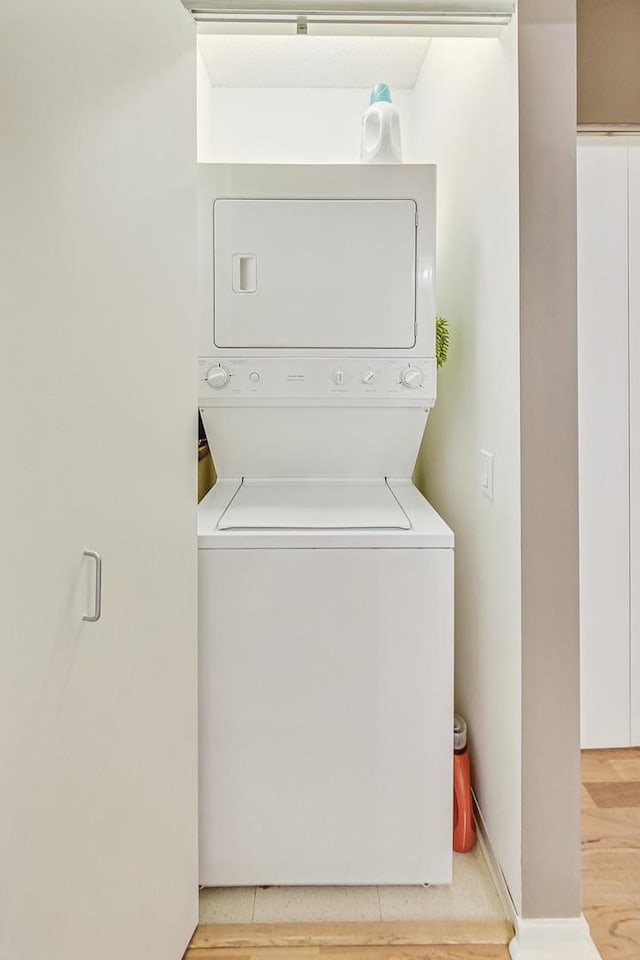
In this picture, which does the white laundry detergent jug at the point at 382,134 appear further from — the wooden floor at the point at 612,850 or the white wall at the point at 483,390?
the wooden floor at the point at 612,850

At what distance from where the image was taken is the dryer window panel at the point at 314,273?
1943mm

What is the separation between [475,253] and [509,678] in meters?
1.17

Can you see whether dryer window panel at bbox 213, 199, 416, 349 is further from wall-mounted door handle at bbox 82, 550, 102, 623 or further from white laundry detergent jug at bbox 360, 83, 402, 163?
wall-mounted door handle at bbox 82, 550, 102, 623

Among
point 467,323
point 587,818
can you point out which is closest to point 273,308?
point 467,323

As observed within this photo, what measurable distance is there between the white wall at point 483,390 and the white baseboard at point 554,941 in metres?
0.07

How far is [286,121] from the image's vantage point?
8.64 ft

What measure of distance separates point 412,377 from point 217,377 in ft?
1.91

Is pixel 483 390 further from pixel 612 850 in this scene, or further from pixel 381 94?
pixel 612 850

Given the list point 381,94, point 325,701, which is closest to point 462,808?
point 325,701

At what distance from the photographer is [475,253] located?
190cm

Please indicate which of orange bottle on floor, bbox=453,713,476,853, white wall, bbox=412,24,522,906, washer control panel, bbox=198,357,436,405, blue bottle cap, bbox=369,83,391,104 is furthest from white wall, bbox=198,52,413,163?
orange bottle on floor, bbox=453,713,476,853

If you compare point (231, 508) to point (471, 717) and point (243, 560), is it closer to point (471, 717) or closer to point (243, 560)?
point (243, 560)

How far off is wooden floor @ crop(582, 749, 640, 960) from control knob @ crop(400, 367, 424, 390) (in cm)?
140

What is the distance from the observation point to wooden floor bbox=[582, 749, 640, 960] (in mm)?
1568
